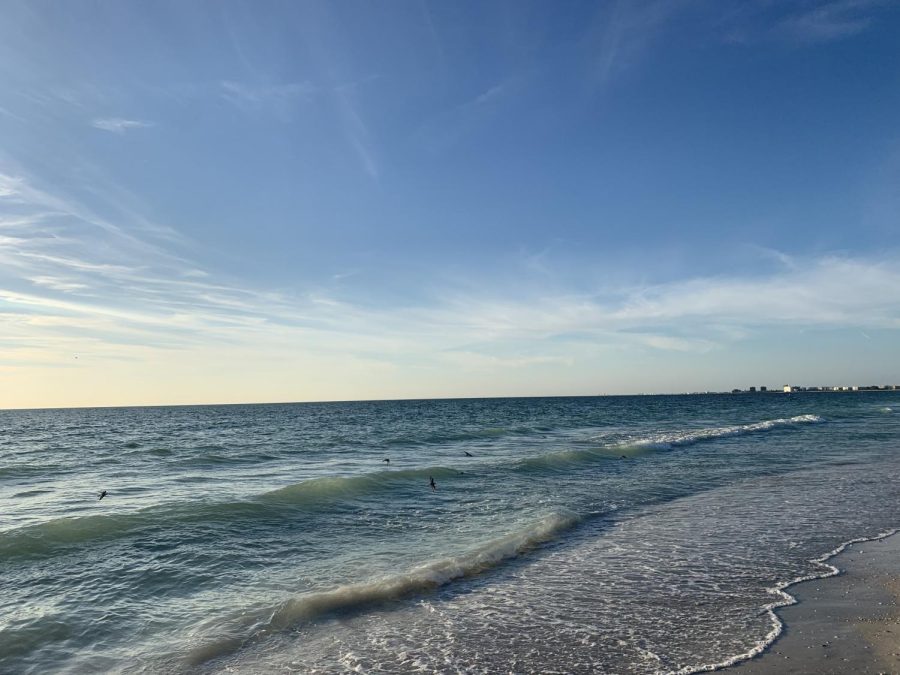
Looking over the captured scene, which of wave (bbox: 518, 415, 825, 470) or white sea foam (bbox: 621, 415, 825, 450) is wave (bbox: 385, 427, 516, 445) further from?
white sea foam (bbox: 621, 415, 825, 450)

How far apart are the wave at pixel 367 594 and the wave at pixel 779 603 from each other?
472 cm

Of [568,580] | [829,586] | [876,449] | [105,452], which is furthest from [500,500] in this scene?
[105,452]

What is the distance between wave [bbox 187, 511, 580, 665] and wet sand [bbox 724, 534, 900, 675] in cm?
513

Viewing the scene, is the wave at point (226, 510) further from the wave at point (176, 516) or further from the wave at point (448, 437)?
the wave at point (448, 437)

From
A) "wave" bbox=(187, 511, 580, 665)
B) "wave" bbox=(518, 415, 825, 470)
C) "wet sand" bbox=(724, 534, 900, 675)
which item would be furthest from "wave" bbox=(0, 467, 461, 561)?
"wet sand" bbox=(724, 534, 900, 675)

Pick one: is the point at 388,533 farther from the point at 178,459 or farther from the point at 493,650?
the point at 178,459

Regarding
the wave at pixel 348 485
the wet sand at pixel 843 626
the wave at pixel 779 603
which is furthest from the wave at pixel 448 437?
the wet sand at pixel 843 626

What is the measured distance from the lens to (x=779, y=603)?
335 inches

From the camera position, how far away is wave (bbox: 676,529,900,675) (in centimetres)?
654

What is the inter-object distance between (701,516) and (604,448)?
1792cm

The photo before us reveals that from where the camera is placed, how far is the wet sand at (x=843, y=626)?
641 centimetres

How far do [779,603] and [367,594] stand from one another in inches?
253

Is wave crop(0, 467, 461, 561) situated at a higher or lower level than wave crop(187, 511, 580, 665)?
higher

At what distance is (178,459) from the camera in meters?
31.0
